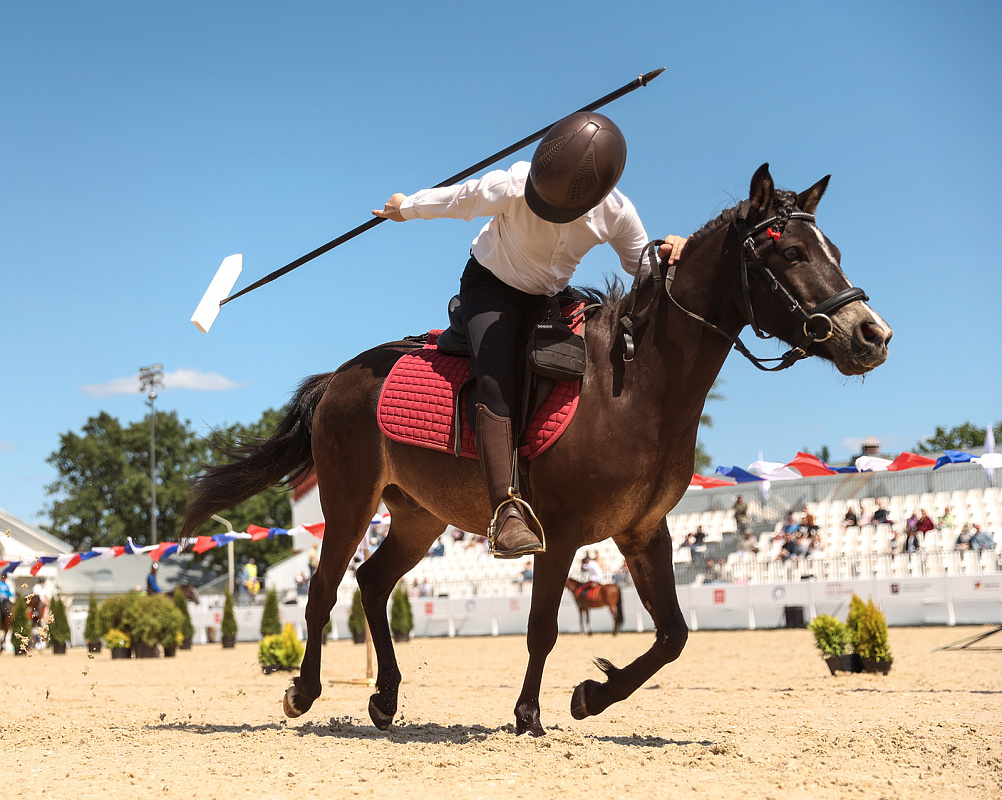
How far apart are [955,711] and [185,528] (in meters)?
5.35

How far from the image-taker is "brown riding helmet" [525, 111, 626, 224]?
4.25m

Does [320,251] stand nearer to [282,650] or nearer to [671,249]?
[671,249]

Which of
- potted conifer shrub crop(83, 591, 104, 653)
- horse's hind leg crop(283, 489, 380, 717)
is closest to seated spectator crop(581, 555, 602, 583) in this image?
potted conifer shrub crop(83, 591, 104, 653)

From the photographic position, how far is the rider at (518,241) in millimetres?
4281

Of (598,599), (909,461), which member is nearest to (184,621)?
(598,599)

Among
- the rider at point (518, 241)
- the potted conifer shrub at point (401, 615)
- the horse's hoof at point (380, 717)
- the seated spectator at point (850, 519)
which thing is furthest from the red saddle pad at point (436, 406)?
the seated spectator at point (850, 519)

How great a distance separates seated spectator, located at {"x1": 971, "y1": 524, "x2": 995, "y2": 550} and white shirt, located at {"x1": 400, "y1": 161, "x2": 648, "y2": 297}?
18.1 metres

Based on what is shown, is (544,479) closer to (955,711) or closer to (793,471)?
(955,711)

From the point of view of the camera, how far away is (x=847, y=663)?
10648mm

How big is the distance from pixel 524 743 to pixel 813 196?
2.82m

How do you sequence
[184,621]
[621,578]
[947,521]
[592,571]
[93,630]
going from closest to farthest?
[93,630]
[184,621]
[947,521]
[592,571]
[621,578]

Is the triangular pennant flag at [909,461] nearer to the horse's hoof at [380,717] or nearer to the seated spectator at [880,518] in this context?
the horse's hoof at [380,717]

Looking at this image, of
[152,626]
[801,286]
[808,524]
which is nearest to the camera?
[801,286]

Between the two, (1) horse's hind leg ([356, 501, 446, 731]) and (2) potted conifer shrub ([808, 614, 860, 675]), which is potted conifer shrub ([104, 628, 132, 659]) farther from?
(1) horse's hind leg ([356, 501, 446, 731])
